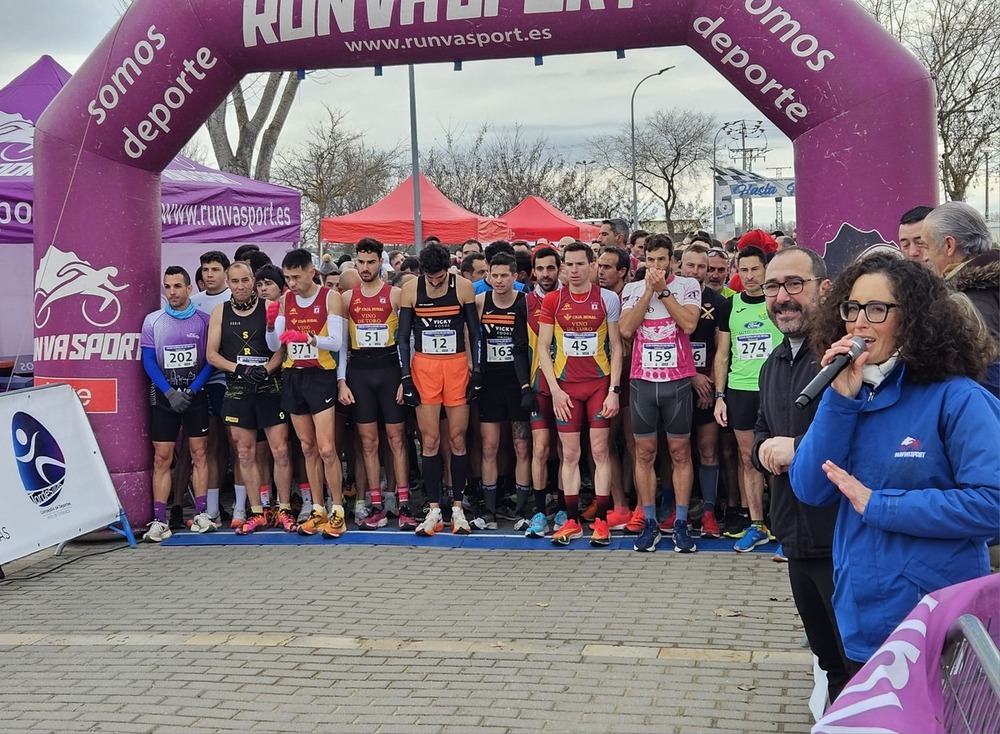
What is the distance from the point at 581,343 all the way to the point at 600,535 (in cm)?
138

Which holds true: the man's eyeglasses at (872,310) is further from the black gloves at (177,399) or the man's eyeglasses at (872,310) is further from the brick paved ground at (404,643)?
the black gloves at (177,399)

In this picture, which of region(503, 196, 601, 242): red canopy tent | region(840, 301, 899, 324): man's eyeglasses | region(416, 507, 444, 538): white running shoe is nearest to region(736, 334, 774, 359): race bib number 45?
region(416, 507, 444, 538): white running shoe

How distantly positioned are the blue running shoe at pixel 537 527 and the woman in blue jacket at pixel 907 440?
4.75 m

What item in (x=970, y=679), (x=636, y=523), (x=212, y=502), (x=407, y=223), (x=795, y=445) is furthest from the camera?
(x=407, y=223)

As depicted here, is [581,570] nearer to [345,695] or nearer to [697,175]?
[345,695]

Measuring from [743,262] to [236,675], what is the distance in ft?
13.5

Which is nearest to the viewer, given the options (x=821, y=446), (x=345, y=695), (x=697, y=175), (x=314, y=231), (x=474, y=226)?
(x=821, y=446)

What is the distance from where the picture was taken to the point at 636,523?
768 cm

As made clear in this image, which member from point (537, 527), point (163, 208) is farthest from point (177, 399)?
point (163, 208)

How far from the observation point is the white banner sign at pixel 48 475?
23.3ft

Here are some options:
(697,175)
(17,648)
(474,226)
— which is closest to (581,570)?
(17,648)

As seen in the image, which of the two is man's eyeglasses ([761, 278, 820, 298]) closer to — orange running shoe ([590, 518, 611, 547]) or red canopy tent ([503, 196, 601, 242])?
orange running shoe ([590, 518, 611, 547])

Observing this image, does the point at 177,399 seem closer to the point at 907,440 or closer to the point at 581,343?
the point at 581,343

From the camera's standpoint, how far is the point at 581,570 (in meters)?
6.79
